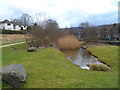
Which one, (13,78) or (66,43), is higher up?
(66,43)

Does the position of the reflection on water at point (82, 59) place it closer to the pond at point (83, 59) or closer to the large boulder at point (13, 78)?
the pond at point (83, 59)

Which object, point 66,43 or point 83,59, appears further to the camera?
point 66,43

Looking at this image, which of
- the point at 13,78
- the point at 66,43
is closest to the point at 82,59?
the point at 66,43

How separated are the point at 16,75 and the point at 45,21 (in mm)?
24889

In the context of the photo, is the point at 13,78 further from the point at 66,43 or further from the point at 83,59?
the point at 66,43

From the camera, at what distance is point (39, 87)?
567 centimetres

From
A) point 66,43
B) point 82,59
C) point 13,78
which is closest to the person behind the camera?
point 13,78

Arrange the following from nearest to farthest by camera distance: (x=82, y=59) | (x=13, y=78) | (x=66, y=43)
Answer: (x=13, y=78), (x=82, y=59), (x=66, y=43)

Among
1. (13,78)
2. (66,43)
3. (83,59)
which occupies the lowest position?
(83,59)

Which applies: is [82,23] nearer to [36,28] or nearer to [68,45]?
[68,45]

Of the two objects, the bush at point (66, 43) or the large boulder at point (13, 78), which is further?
the bush at point (66, 43)

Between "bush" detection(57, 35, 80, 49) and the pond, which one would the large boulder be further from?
"bush" detection(57, 35, 80, 49)

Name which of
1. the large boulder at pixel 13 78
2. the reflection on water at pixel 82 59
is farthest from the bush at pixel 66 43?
the large boulder at pixel 13 78

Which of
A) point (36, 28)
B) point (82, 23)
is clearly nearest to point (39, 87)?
point (36, 28)
